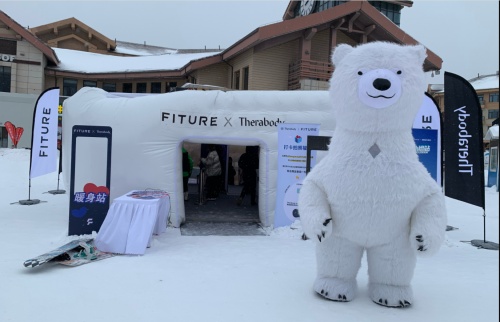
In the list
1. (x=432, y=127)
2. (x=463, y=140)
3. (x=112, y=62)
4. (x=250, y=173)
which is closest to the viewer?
(x=463, y=140)

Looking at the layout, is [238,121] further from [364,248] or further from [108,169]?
[364,248]

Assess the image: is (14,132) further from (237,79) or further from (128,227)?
(128,227)

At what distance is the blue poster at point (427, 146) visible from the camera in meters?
7.73

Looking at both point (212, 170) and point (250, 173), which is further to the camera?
point (212, 170)

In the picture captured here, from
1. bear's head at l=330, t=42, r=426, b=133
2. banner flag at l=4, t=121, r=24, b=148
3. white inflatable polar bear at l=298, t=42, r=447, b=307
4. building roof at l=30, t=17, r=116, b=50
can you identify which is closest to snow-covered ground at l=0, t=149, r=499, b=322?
white inflatable polar bear at l=298, t=42, r=447, b=307

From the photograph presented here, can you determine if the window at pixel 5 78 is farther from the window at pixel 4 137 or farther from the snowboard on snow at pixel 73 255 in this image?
the snowboard on snow at pixel 73 255

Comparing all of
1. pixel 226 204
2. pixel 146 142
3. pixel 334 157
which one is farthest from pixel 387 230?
pixel 226 204

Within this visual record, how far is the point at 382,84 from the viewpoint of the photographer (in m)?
3.38

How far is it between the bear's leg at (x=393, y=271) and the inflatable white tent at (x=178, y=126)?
3674mm

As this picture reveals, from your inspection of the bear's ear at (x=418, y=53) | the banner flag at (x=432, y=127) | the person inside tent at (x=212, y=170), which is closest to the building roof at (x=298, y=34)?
the person inside tent at (x=212, y=170)

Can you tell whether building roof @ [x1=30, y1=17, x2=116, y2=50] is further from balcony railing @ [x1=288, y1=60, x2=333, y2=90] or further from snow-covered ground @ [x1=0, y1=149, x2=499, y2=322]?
snow-covered ground @ [x1=0, y1=149, x2=499, y2=322]

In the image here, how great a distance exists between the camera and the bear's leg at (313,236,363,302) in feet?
12.6

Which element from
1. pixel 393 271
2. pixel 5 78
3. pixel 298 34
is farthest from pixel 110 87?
pixel 393 271

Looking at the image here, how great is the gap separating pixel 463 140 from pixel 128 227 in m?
5.67
